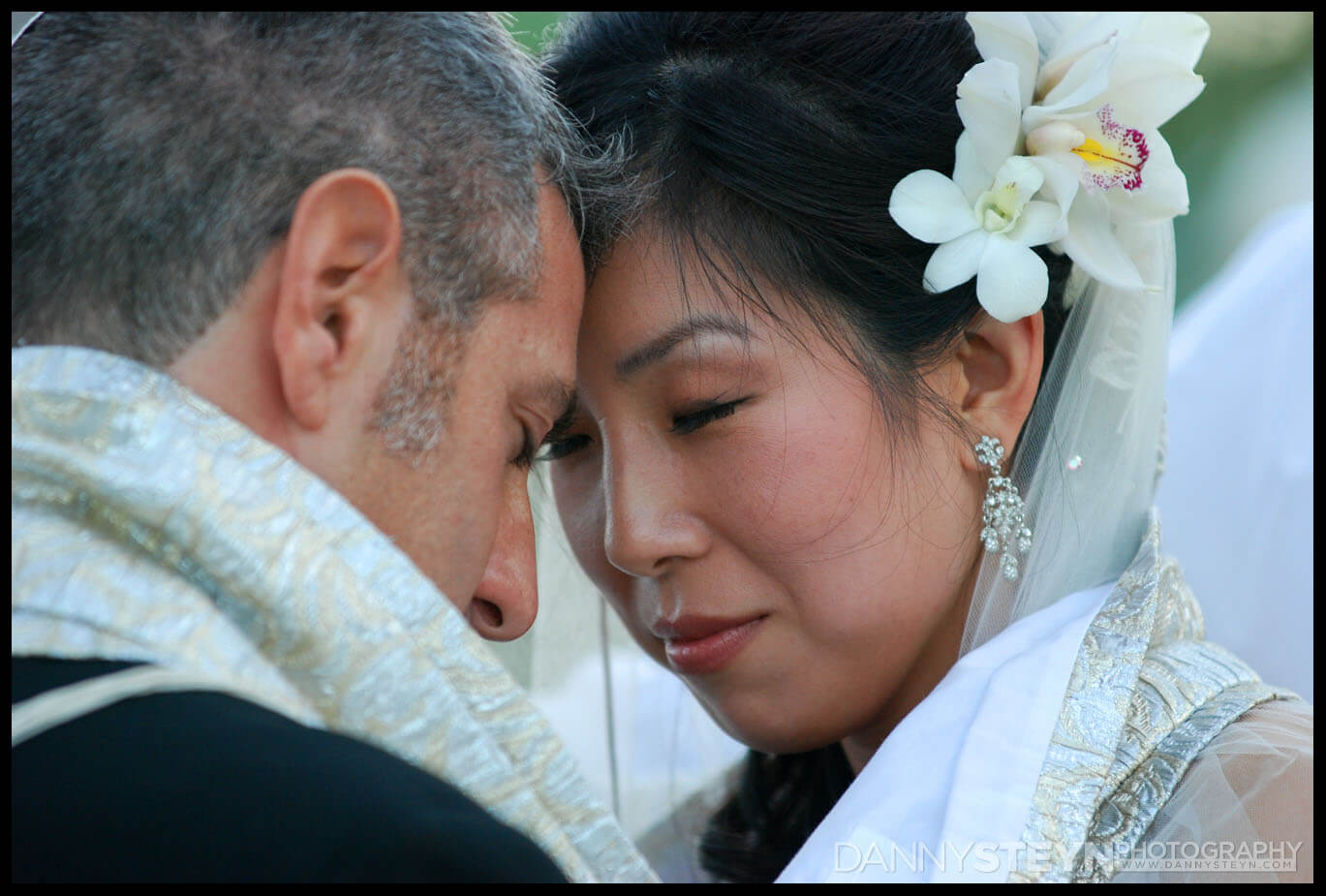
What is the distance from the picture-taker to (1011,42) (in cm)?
177

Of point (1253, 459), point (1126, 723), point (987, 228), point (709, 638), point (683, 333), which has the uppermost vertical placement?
point (987, 228)

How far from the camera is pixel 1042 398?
76.4 inches

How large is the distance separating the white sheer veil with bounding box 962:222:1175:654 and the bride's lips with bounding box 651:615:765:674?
0.35 m

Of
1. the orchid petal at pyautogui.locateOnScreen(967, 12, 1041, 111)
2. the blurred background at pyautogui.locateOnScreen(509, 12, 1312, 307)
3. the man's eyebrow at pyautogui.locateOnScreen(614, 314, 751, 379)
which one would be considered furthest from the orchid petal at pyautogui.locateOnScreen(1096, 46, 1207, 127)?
the blurred background at pyautogui.locateOnScreen(509, 12, 1312, 307)

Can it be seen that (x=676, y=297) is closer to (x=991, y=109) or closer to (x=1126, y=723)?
(x=991, y=109)

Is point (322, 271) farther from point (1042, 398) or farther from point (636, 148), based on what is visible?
point (1042, 398)

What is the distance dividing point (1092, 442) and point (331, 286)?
1259 millimetres

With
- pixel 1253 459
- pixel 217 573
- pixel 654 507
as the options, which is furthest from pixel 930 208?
pixel 1253 459

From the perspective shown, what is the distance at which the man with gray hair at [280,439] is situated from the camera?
963 mm

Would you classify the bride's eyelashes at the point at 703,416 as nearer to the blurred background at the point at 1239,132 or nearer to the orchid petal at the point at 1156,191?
the orchid petal at the point at 1156,191

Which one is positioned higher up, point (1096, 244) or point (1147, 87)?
point (1147, 87)

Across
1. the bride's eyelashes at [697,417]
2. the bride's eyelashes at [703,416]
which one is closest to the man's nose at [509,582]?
the bride's eyelashes at [697,417]

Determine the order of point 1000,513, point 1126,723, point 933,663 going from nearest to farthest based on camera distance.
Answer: point 1126,723 → point 1000,513 → point 933,663

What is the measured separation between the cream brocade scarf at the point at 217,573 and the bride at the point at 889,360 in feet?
2.24
